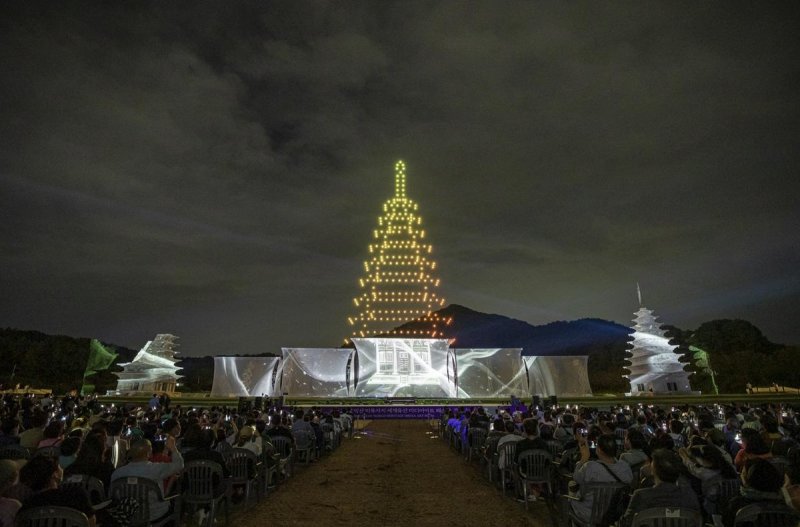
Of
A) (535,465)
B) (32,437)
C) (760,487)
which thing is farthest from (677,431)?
(32,437)

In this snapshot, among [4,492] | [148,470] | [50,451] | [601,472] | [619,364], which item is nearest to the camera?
[4,492]

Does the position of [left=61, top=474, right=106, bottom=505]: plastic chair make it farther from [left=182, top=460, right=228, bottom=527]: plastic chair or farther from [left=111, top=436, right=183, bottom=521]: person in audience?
[left=182, top=460, right=228, bottom=527]: plastic chair

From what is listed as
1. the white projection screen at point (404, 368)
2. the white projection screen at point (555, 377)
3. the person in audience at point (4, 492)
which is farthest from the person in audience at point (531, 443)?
the white projection screen at point (555, 377)

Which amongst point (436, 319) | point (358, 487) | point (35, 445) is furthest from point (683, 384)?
point (35, 445)

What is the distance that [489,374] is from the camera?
32.0 metres

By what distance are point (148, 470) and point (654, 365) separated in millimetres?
39883

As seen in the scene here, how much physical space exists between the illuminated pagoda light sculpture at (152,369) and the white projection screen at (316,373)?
14198 millimetres

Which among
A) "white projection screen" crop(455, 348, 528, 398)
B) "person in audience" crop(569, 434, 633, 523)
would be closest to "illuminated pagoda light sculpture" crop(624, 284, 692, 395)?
"white projection screen" crop(455, 348, 528, 398)

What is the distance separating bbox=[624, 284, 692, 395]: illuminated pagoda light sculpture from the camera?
122 feet

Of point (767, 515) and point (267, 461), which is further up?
point (767, 515)

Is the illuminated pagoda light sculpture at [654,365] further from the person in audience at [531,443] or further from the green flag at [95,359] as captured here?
the green flag at [95,359]

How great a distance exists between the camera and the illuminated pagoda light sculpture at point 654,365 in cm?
3712

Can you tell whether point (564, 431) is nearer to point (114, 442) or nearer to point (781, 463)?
point (781, 463)

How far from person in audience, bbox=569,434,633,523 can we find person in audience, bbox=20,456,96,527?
15.0 feet
